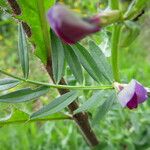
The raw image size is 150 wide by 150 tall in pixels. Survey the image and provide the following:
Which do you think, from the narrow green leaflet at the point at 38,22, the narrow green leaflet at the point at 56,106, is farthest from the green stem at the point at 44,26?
the narrow green leaflet at the point at 56,106

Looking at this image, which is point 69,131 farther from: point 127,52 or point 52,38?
point 127,52

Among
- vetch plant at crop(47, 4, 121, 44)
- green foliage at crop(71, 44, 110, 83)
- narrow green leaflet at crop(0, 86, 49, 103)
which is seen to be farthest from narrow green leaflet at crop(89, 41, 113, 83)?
vetch plant at crop(47, 4, 121, 44)

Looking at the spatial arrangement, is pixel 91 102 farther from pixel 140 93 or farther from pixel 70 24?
pixel 70 24

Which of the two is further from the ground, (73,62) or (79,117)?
(73,62)

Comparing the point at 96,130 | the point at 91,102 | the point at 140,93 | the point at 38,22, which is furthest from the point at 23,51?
the point at 96,130

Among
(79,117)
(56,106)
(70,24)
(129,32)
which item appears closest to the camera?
(70,24)

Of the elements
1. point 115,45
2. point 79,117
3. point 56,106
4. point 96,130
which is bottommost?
point 96,130
